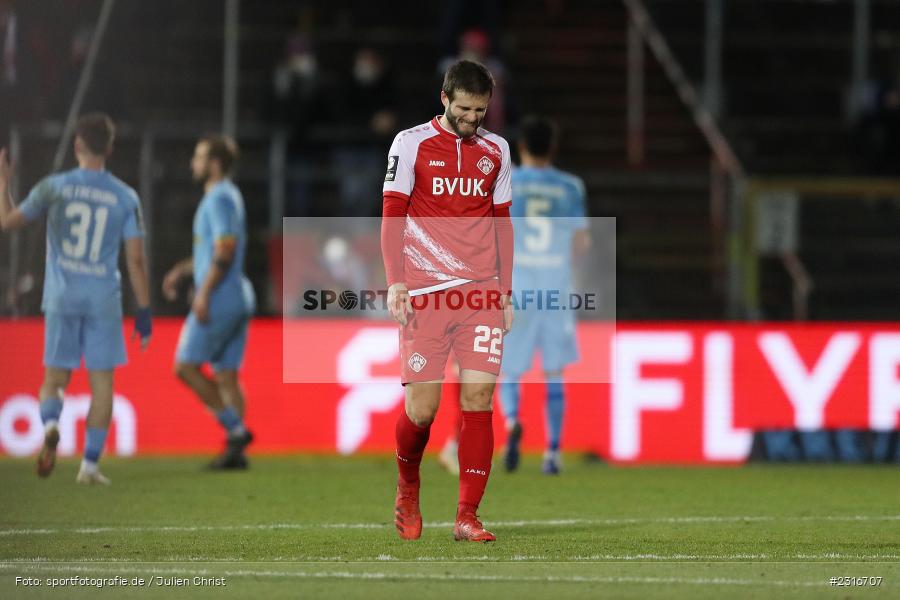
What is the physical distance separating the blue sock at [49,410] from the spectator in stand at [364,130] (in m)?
5.33

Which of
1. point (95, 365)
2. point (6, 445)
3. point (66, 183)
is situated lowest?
point (6, 445)

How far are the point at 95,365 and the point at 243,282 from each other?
1692 mm

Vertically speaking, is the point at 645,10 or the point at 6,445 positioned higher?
the point at 645,10

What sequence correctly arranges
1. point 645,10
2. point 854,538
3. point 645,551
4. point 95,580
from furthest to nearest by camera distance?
point 645,10 < point 854,538 < point 645,551 < point 95,580

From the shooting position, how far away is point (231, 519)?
327 inches

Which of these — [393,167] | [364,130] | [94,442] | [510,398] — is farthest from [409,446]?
[364,130]

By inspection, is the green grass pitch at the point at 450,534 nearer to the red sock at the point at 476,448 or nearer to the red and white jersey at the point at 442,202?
the red sock at the point at 476,448

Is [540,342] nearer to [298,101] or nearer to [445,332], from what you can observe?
[445,332]

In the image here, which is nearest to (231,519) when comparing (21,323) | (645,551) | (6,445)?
(645,551)

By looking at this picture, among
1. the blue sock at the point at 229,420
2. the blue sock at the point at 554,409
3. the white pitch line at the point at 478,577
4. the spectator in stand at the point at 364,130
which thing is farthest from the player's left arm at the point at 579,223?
the white pitch line at the point at 478,577

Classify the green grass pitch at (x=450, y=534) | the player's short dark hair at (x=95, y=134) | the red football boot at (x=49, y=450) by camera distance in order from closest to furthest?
the green grass pitch at (x=450, y=534) < the red football boot at (x=49, y=450) < the player's short dark hair at (x=95, y=134)

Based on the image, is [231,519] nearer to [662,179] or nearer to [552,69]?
[662,179]

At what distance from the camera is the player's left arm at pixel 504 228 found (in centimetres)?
738

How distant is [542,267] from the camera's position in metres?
11.3
